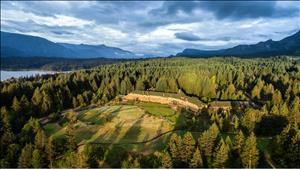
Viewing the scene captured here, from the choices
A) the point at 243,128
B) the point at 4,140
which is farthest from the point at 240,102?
the point at 4,140

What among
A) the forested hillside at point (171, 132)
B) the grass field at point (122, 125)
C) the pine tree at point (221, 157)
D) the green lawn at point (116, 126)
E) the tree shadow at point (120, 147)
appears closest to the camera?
the pine tree at point (221, 157)

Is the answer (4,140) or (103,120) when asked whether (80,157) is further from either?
(103,120)

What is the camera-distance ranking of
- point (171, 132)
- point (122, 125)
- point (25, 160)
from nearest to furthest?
1. point (25, 160)
2. point (171, 132)
3. point (122, 125)

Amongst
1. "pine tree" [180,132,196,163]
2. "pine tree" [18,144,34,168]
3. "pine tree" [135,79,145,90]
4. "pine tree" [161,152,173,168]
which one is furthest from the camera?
"pine tree" [135,79,145,90]

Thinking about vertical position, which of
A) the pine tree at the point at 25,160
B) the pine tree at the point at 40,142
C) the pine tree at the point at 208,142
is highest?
the pine tree at the point at 208,142

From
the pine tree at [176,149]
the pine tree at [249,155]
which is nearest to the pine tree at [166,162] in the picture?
the pine tree at [176,149]

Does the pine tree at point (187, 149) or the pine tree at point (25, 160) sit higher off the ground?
the pine tree at point (187, 149)

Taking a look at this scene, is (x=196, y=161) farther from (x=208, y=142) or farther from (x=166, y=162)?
(x=208, y=142)

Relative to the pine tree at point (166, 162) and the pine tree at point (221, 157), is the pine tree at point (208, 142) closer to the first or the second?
the pine tree at point (221, 157)

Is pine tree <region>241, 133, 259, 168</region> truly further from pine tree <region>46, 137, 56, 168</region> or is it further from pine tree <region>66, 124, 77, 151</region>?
pine tree <region>46, 137, 56, 168</region>

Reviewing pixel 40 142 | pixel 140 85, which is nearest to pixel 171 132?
pixel 40 142

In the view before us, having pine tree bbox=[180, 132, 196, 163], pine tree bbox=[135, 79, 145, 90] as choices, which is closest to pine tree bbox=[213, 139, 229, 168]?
pine tree bbox=[180, 132, 196, 163]
